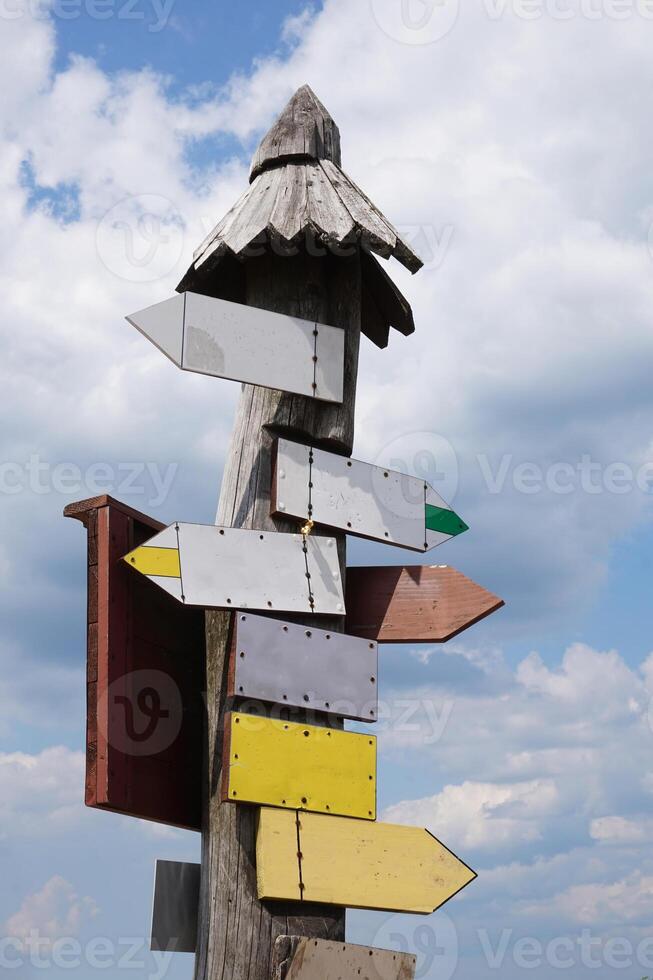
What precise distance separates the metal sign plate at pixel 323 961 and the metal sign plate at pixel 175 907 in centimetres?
56

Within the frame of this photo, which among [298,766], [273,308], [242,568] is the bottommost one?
[298,766]

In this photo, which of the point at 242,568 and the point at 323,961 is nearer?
the point at 323,961

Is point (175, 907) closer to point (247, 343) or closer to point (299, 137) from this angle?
point (247, 343)

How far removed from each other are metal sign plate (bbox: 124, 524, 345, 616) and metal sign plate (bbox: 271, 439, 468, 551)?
5.8 inches

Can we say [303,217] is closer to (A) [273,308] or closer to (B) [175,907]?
(A) [273,308]

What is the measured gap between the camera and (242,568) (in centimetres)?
460

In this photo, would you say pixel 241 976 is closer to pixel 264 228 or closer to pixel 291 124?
pixel 264 228

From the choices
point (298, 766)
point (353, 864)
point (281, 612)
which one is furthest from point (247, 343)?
point (353, 864)

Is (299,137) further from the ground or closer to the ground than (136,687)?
further from the ground

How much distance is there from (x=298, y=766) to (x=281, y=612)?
2.07ft

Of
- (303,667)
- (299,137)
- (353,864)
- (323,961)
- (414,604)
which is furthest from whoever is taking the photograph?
(299,137)

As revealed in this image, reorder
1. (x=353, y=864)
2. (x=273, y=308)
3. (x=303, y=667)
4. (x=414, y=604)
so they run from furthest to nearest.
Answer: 1. (x=273, y=308)
2. (x=414, y=604)
3. (x=303, y=667)
4. (x=353, y=864)

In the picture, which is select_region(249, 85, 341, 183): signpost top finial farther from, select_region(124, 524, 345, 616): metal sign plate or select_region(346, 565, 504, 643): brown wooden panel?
select_region(346, 565, 504, 643): brown wooden panel

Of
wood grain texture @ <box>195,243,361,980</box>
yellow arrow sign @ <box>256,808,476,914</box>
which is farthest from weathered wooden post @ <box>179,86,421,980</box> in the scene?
yellow arrow sign @ <box>256,808,476,914</box>
